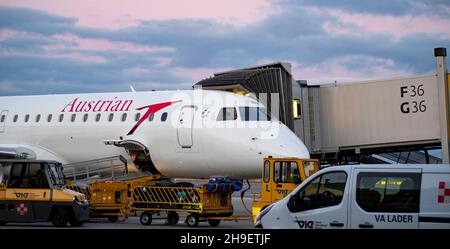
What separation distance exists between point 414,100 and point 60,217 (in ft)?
53.8

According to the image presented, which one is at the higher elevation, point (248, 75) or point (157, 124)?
point (248, 75)

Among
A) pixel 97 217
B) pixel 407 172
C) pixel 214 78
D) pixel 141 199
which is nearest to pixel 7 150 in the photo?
pixel 97 217

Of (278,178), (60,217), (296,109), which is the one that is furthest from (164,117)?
(296,109)

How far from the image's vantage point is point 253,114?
81.6ft

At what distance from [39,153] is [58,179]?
20.3 ft

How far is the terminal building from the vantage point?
31.5 metres

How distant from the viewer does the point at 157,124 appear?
2573 centimetres

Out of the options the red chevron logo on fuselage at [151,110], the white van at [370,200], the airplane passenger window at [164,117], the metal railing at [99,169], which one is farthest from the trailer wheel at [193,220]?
the white van at [370,200]

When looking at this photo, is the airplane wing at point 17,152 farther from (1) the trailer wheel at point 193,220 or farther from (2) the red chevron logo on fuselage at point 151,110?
(1) the trailer wheel at point 193,220

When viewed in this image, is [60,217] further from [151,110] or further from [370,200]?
[370,200]

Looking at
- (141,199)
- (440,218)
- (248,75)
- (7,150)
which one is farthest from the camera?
(248,75)

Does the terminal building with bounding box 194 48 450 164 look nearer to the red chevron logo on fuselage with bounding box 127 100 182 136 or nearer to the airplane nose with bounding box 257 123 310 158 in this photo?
the red chevron logo on fuselage with bounding box 127 100 182 136
